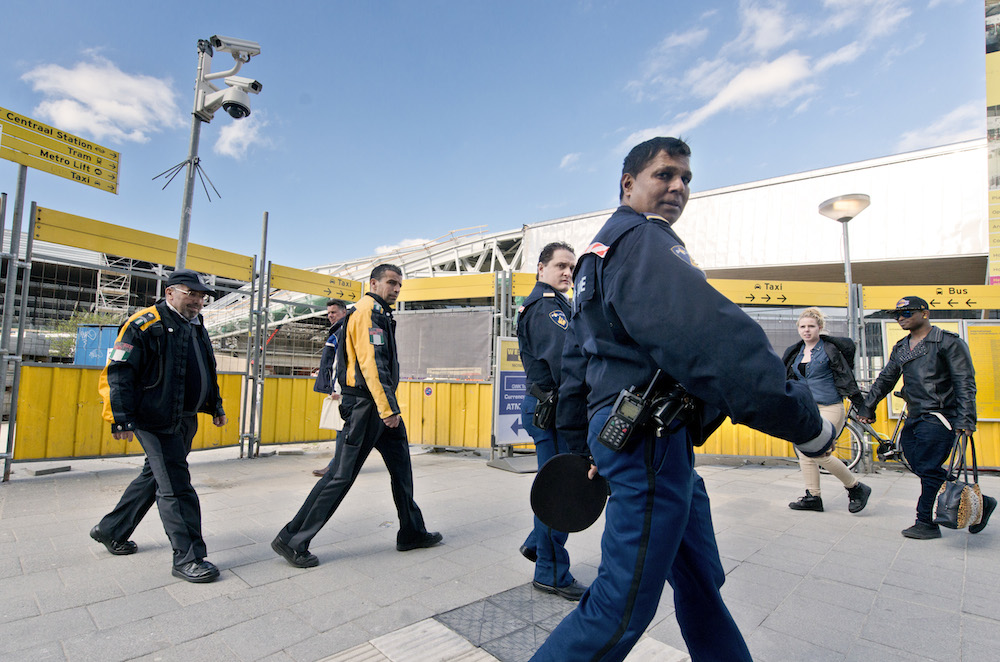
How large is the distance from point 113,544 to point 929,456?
5.94 m

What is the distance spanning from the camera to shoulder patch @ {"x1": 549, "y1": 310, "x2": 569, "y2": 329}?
116 inches

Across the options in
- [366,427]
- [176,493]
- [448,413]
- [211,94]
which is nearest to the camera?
[176,493]

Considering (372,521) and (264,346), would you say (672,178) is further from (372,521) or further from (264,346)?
(264,346)

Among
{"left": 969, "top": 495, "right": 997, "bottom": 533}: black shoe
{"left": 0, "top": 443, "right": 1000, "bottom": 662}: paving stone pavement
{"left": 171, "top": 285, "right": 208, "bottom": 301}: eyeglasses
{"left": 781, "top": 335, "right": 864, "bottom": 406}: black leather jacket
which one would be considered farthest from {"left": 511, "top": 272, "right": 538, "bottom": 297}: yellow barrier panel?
{"left": 969, "top": 495, "right": 997, "bottom": 533}: black shoe

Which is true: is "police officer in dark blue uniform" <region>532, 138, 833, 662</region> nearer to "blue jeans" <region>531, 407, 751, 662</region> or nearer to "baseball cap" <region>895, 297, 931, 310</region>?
"blue jeans" <region>531, 407, 751, 662</region>

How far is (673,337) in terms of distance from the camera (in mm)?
1417

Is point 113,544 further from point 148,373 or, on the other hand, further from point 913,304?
point 913,304

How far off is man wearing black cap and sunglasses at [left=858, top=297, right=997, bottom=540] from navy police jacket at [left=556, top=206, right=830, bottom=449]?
12.6 feet

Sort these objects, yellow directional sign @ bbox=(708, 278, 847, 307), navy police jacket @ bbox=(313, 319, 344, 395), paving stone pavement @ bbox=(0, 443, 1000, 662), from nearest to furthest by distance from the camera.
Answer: paving stone pavement @ bbox=(0, 443, 1000, 662) < navy police jacket @ bbox=(313, 319, 344, 395) < yellow directional sign @ bbox=(708, 278, 847, 307)

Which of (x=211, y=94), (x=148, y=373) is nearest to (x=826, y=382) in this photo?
(x=148, y=373)

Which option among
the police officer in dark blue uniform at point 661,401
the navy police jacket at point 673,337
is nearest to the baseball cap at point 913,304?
the police officer in dark blue uniform at point 661,401

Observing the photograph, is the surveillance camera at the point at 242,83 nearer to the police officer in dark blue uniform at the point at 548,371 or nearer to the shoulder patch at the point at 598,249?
the police officer in dark blue uniform at the point at 548,371

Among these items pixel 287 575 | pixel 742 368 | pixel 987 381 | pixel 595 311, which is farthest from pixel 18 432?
pixel 987 381

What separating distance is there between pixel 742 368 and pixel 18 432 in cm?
745
